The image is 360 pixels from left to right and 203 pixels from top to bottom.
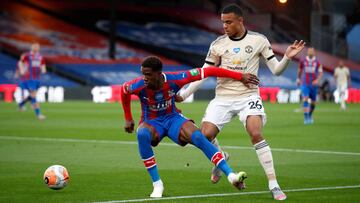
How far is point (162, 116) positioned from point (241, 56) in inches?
56.1

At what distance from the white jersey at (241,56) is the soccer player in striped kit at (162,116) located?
415 millimetres

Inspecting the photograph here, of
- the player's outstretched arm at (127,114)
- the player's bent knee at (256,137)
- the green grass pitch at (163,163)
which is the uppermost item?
the player's outstretched arm at (127,114)

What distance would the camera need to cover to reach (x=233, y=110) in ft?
41.6

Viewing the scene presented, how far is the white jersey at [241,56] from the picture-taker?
1262 centimetres

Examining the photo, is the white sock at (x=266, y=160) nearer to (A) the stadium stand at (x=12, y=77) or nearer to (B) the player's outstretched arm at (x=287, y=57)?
(B) the player's outstretched arm at (x=287, y=57)

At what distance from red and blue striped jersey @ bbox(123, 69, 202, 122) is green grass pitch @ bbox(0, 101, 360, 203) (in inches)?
43.1

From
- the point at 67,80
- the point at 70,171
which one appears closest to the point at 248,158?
the point at 70,171

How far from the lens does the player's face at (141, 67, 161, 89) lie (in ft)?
38.2

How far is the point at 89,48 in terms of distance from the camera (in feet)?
196

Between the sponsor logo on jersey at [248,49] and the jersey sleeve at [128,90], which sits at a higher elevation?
the sponsor logo on jersey at [248,49]

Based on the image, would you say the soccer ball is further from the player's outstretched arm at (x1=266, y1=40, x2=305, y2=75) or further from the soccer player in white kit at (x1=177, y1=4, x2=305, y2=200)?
the player's outstretched arm at (x1=266, y1=40, x2=305, y2=75)

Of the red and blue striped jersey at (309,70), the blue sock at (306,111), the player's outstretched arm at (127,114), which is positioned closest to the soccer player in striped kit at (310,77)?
the red and blue striped jersey at (309,70)

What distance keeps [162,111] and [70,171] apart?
3.48 m

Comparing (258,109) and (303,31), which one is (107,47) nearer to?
(303,31)
